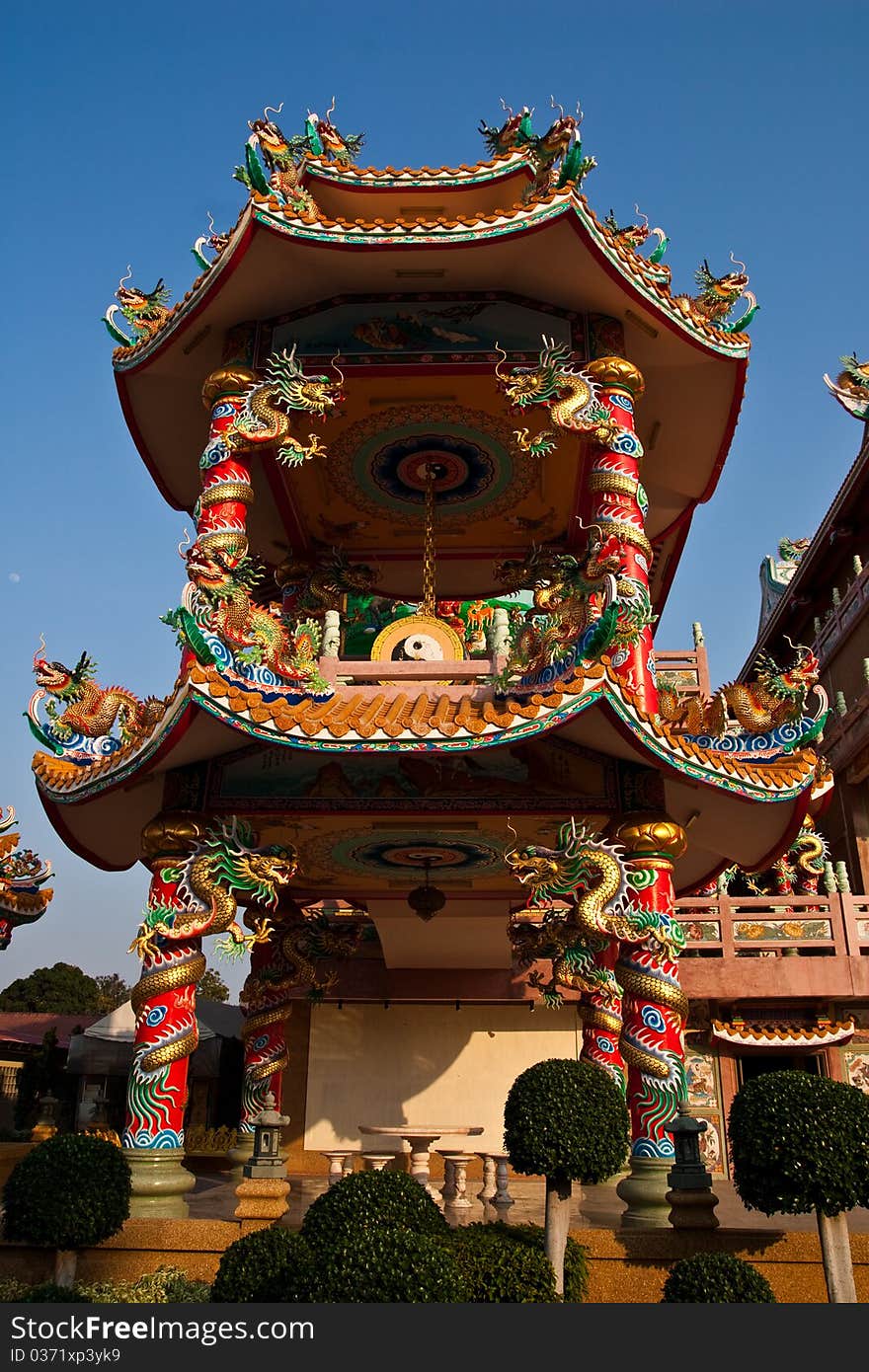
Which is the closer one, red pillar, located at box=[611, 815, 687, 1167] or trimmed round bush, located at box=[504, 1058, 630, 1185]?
trimmed round bush, located at box=[504, 1058, 630, 1185]

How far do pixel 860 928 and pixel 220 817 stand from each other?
396 inches

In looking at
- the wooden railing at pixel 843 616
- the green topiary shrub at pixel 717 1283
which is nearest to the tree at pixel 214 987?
the wooden railing at pixel 843 616

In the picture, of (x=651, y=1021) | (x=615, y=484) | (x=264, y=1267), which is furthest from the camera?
(x=615, y=484)

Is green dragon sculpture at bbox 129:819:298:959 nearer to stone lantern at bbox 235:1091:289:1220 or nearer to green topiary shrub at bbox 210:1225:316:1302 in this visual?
stone lantern at bbox 235:1091:289:1220

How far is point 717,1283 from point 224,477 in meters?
8.44

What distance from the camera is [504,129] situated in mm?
12258

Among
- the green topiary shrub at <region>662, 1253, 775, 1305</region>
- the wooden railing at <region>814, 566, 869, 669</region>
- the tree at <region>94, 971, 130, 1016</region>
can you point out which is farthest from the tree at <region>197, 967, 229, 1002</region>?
the green topiary shrub at <region>662, 1253, 775, 1305</region>

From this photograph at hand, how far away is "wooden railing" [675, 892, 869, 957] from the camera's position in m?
15.2

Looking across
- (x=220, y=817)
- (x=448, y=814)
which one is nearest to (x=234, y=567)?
(x=220, y=817)

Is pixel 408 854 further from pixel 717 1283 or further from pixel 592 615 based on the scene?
pixel 717 1283

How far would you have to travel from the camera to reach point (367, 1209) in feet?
18.1

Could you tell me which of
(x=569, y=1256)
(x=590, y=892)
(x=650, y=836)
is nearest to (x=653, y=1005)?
(x=590, y=892)

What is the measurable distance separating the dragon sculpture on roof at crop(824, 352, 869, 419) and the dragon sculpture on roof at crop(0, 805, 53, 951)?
59.4 feet

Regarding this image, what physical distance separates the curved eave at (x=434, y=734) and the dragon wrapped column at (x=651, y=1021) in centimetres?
81
